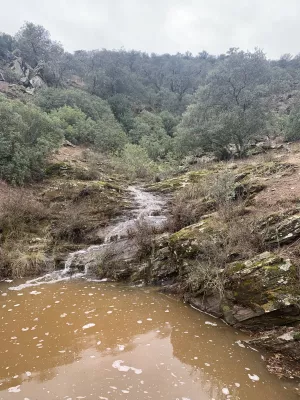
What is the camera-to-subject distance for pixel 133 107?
4234 cm

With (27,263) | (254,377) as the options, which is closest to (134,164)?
(27,263)

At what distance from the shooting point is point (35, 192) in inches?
602

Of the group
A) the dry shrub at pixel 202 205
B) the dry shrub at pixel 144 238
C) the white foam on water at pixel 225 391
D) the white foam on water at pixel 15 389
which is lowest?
the white foam on water at pixel 225 391

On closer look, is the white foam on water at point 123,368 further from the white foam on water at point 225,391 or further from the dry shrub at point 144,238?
the dry shrub at point 144,238

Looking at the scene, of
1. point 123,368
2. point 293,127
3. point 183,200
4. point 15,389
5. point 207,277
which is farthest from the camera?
point 293,127

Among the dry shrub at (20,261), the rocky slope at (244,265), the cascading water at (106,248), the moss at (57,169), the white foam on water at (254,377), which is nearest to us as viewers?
the white foam on water at (254,377)

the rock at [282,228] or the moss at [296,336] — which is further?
the rock at [282,228]

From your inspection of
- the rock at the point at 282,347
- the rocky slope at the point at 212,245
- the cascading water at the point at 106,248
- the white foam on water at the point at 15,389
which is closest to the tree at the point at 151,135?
the rocky slope at the point at 212,245

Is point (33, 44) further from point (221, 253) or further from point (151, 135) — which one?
point (221, 253)

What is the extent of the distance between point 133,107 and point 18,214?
1301 inches

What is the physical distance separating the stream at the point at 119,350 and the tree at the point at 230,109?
17.8 m

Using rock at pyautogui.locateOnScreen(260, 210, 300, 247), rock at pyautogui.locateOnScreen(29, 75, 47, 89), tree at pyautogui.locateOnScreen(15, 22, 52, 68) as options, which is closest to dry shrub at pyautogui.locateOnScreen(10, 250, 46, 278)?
rock at pyautogui.locateOnScreen(260, 210, 300, 247)

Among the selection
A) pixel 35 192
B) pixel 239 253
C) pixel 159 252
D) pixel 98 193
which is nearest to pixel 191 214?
pixel 159 252

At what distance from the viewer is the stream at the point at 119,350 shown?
4.87 meters
